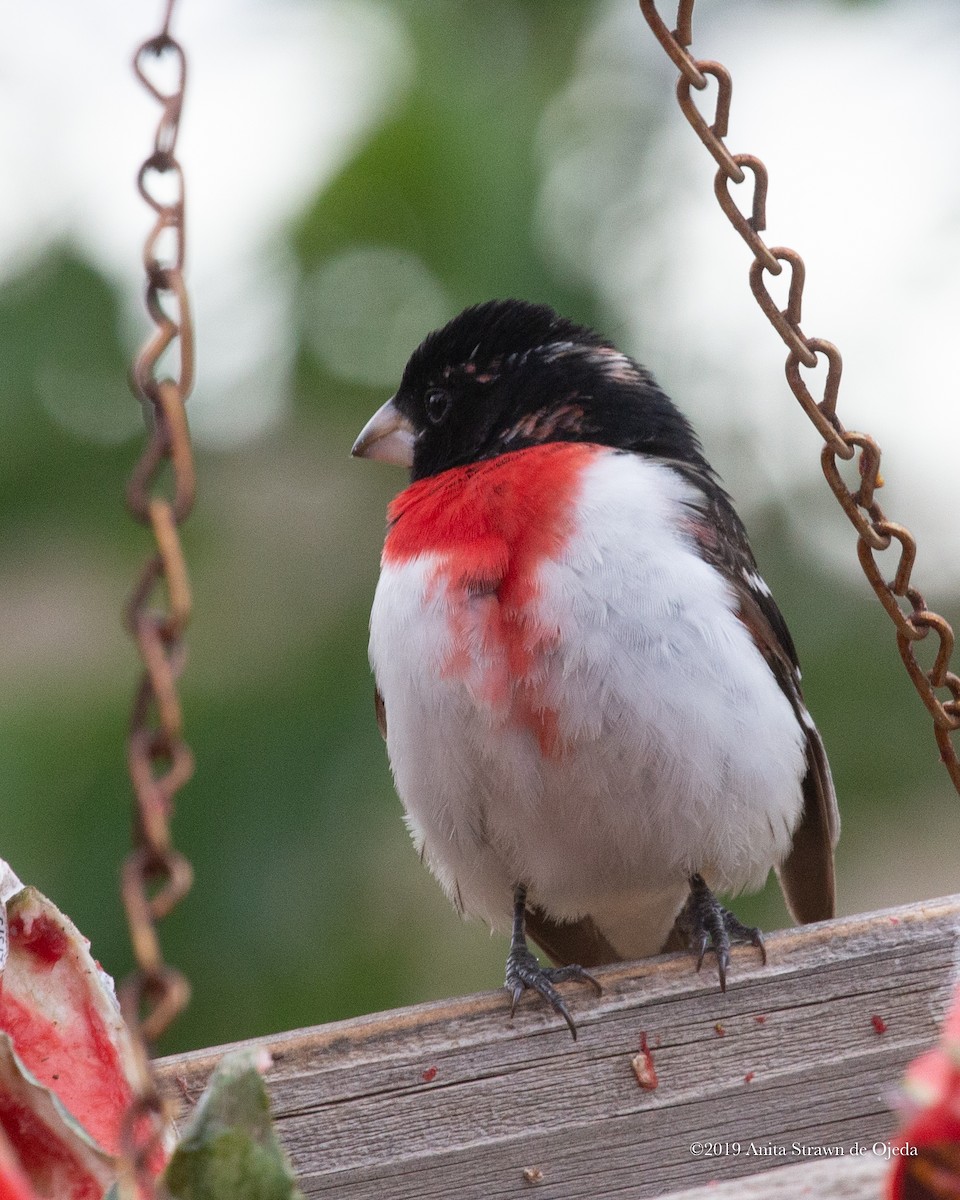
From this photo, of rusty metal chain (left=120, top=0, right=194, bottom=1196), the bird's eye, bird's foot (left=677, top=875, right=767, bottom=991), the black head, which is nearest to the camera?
rusty metal chain (left=120, top=0, right=194, bottom=1196)

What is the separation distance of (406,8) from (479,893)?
223 cm

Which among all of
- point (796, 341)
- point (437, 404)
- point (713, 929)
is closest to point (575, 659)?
point (713, 929)

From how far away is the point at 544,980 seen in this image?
174 centimetres

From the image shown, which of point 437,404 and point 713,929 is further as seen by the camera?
point 437,404

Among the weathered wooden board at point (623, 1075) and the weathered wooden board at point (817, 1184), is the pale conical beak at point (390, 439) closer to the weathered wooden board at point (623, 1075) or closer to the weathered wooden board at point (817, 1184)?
the weathered wooden board at point (623, 1075)

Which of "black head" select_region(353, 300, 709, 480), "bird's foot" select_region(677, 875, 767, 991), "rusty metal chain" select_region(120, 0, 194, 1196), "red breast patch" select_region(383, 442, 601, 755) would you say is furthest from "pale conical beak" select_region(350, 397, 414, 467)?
"rusty metal chain" select_region(120, 0, 194, 1196)

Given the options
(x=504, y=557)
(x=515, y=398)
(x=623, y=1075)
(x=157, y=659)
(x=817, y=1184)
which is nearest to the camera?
(x=157, y=659)

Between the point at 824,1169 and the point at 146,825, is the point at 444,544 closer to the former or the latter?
the point at 824,1169

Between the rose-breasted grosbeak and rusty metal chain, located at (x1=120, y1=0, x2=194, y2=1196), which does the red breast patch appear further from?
rusty metal chain, located at (x1=120, y1=0, x2=194, y2=1196)

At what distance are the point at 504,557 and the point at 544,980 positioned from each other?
636mm

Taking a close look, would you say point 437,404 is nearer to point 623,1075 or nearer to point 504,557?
point 504,557

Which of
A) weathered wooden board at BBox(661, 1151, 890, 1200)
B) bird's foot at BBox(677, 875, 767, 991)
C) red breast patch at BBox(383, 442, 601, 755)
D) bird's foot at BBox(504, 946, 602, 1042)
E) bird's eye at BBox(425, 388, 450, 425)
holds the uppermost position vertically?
bird's eye at BBox(425, 388, 450, 425)

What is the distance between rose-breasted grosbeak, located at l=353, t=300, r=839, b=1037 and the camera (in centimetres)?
201

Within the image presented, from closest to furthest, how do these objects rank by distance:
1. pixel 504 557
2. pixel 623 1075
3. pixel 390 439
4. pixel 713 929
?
pixel 623 1075 → pixel 713 929 → pixel 504 557 → pixel 390 439
